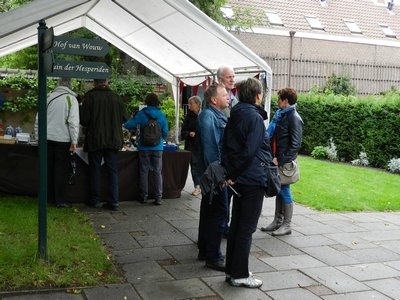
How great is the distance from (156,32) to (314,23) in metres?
19.9

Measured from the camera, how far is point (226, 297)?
4086 millimetres

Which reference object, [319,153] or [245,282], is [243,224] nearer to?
[245,282]

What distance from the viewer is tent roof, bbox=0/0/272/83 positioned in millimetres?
5562

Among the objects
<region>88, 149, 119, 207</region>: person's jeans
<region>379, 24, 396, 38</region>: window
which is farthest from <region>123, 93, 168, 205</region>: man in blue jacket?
<region>379, 24, 396, 38</region>: window

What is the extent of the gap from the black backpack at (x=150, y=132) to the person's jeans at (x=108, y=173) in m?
0.49

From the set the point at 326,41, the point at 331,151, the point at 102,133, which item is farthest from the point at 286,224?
the point at 326,41

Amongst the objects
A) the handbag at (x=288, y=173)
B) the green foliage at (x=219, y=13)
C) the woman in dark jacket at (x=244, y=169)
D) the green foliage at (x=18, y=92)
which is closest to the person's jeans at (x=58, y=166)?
the handbag at (x=288, y=173)

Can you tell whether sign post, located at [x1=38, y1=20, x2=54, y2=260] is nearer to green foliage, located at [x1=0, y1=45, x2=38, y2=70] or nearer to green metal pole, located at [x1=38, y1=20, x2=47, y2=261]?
green metal pole, located at [x1=38, y1=20, x2=47, y2=261]

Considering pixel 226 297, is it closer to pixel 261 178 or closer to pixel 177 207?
pixel 261 178

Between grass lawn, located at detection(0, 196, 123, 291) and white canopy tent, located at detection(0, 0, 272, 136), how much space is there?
7.40ft

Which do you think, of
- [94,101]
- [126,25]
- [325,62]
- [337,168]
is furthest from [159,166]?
[325,62]

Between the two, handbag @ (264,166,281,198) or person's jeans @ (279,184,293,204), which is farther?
person's jeans @ (279,184,293,204)

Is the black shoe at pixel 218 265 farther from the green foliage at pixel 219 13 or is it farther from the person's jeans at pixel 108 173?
the green foliage at pixel 219 13

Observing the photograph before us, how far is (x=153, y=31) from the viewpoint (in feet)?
27.2
